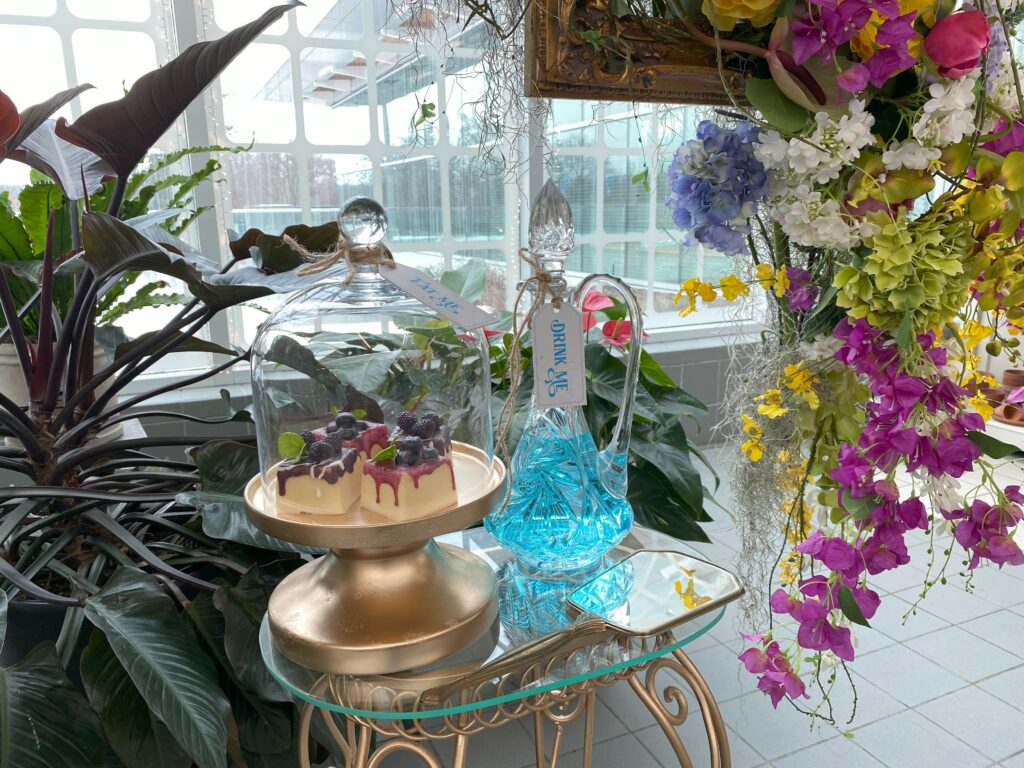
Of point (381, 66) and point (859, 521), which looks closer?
point (859, 521)

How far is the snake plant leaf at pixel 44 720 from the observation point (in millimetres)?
774

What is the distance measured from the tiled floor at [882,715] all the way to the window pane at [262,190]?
6.39 ft

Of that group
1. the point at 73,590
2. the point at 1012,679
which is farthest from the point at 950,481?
the point at 1012,679

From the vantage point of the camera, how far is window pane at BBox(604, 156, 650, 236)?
3361mm

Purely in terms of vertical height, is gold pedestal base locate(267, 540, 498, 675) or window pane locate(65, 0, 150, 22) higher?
window pane locate(65, 0, 150, 22)

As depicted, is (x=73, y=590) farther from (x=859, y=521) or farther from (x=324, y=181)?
(x=324, y=181)

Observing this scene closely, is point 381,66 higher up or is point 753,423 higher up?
point 381,66

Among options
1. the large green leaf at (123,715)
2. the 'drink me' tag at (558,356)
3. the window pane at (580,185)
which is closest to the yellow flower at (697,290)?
the 'drink me' tag at (558,356)

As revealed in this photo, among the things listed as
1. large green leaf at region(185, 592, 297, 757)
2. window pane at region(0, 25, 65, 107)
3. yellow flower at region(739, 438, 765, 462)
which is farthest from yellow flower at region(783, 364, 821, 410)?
window pane at region(0, 25, 65, 107)

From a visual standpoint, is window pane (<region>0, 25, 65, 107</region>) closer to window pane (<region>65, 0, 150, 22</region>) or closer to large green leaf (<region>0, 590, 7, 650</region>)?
window pane (<region>65, 0, 150, 22</region>)

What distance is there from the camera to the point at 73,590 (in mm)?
1096

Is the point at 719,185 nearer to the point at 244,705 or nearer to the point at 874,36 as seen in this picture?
the point at 874,36

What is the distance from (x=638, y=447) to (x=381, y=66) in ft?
6.41

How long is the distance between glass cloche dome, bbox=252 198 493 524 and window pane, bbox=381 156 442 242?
6.65 ft
